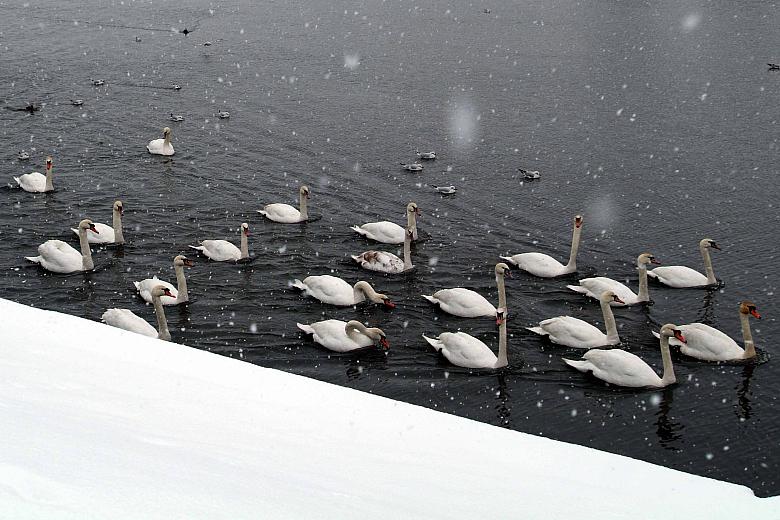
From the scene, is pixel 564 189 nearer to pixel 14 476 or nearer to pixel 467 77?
pixel 467 77

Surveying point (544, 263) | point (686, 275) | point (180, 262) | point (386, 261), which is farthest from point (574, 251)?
point (180, 262)

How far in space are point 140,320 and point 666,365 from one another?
8880 millimetres

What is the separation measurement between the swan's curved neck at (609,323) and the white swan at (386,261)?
15.7 ft

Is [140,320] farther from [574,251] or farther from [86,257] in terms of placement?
[574,251]

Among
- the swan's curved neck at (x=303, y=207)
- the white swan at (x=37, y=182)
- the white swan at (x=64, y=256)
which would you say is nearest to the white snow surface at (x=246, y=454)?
the white swan at (x=64, y=256)

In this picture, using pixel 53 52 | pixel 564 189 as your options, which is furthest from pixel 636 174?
pixel 53 52

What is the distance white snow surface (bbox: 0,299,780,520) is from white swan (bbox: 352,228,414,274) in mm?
11145

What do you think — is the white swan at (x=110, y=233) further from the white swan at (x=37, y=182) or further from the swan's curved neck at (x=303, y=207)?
the swan's curved neck at (x=303, y=207)

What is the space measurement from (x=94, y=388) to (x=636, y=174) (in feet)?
74.2

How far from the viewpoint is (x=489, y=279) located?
63.0 feet

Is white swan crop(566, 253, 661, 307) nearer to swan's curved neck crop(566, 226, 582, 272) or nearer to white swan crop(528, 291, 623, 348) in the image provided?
swan's curved neck crop(566, 226, 582, 272)

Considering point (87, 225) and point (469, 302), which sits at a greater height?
point (87, 225)

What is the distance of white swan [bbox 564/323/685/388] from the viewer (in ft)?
48.3

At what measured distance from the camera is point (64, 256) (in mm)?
18750
